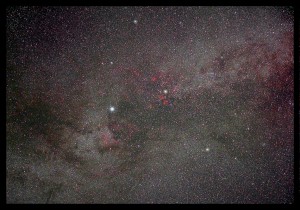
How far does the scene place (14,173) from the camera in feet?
17.1

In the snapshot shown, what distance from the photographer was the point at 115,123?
5227mm

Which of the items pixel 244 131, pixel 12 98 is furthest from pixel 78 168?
pixel 244 131
